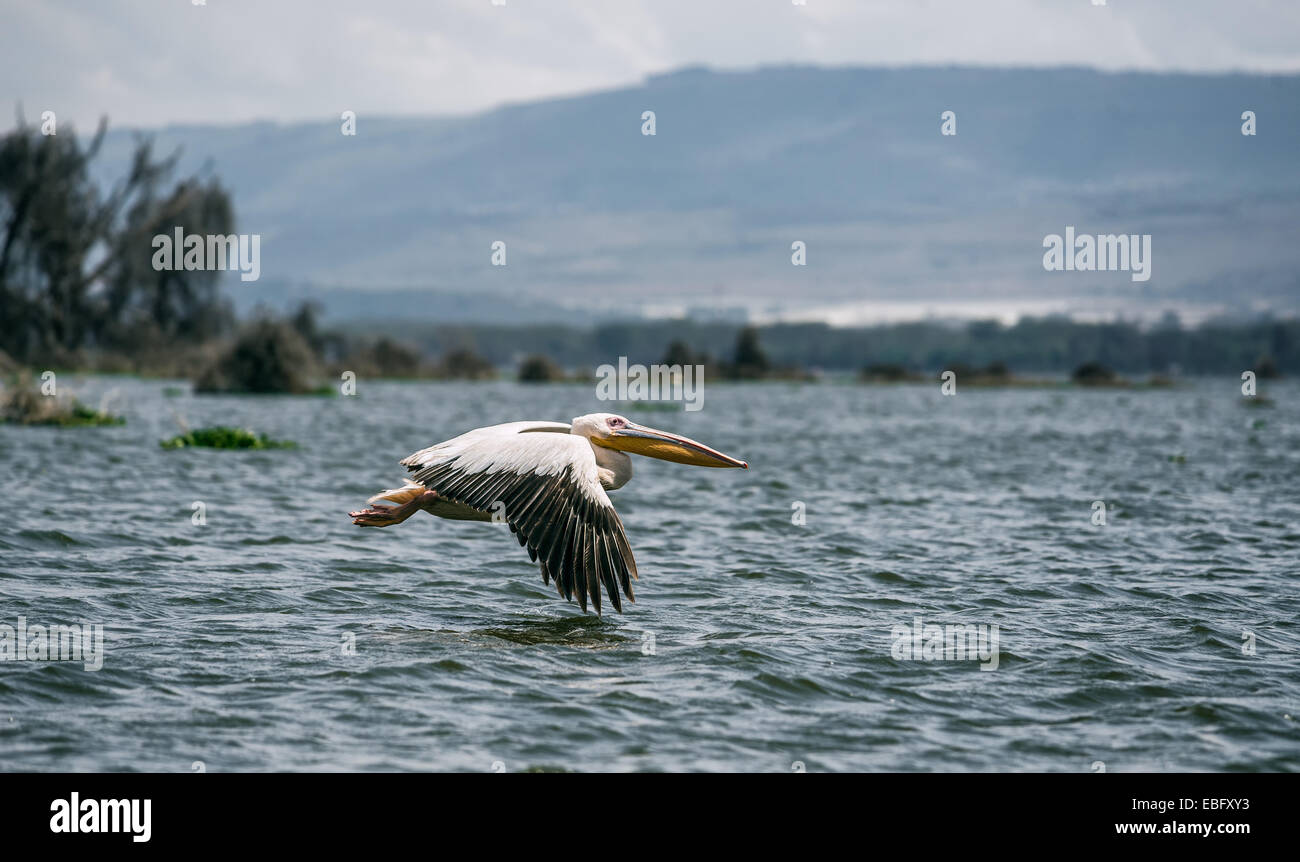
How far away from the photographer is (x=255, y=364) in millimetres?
48531

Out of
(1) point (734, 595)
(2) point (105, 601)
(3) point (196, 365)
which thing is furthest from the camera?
(3) point (196, 365)

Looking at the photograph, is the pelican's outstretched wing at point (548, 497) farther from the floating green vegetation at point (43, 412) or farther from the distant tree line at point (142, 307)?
the distant tree line at point (142, 307)

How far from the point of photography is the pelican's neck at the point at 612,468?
10250 mm

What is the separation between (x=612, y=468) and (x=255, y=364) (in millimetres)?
40637

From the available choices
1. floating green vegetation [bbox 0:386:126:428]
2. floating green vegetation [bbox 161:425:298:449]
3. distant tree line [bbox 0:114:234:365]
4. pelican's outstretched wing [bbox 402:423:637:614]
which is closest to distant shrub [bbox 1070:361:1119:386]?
distant tree line [bbox 0:114:234:365]

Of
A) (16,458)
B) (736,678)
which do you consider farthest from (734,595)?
(16,458)

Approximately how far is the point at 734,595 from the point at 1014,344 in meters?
149

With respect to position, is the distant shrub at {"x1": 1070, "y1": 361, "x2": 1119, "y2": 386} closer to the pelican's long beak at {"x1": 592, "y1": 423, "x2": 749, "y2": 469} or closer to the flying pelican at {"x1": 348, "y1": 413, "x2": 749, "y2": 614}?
the pelican's long beak at {"x1": 592, "y1": 423, "x2": 749, "y2": 469}

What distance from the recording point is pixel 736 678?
26.8ft

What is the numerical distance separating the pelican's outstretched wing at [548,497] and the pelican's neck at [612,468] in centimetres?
50

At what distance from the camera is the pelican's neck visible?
10250mm

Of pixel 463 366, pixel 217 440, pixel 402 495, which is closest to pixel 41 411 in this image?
pixel 217 440
